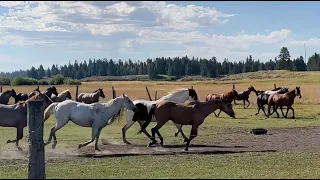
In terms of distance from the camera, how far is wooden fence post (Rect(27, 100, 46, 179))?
7691 millimetres

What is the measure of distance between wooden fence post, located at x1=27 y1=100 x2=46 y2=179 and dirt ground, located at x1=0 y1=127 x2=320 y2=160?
5474mm

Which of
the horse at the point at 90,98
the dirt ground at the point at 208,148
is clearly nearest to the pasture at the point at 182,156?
the dirt ground at the point at 208,148

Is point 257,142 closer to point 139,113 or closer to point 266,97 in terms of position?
point 139,113

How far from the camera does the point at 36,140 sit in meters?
7.92

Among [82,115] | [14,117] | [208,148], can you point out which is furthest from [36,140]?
[208,148]

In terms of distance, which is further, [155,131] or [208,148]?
[208,148]

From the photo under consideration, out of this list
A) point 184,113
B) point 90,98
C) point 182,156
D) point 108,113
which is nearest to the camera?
point 182,156

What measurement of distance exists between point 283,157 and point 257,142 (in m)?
4.22

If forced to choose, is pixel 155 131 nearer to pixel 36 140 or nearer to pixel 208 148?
pixel 208 148

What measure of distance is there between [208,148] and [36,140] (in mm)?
8436

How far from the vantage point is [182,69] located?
541 feet

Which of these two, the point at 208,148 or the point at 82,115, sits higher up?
the point at 82,115

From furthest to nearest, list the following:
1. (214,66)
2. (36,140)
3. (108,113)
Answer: (214,66) → (108,113) → (36,140)

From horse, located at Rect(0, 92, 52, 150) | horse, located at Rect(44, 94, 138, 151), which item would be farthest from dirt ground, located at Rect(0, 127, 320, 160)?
horse, located at Rect(0, 92, 52, 150)
